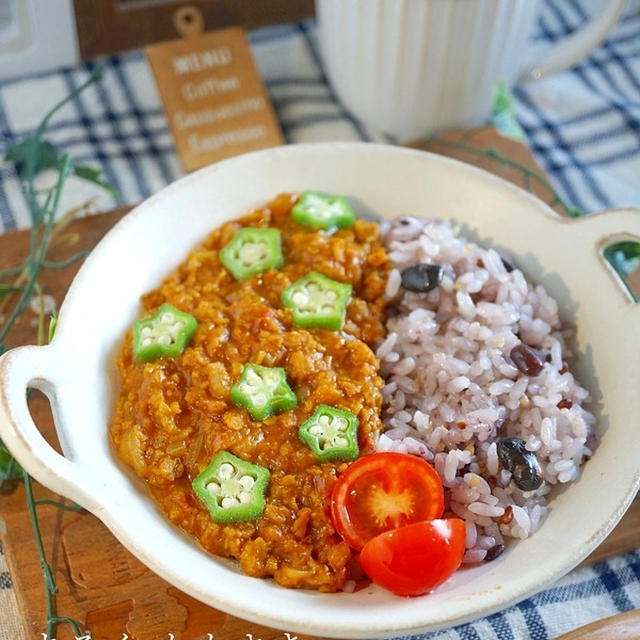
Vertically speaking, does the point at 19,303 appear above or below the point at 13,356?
below

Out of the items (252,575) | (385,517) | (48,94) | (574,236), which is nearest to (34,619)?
(252,575)

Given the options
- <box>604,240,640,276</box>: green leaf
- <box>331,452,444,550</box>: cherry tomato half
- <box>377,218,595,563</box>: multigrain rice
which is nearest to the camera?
<box>331,452,444,550</box>: cherry tomato half

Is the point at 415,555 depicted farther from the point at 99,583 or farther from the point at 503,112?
the point at 503,112

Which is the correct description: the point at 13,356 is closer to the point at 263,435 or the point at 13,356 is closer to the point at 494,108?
the point at 263,435

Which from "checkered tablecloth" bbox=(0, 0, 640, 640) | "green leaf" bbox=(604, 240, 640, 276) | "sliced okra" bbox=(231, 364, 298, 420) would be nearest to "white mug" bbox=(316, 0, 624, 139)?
"checkered tablecloth" bbox=(0, 0, 640, 640)

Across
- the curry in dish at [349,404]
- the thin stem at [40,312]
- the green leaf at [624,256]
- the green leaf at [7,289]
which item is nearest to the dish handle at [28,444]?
the curry in dish at [349,404]

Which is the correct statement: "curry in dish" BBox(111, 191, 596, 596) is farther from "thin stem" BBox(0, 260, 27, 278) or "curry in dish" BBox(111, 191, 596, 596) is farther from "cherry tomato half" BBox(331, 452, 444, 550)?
"thin stem" BBox(0, 260, 27, 278)
